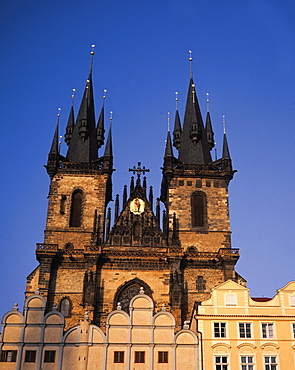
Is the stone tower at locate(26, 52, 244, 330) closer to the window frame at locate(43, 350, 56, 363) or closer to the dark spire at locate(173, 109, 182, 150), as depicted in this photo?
the dark spire at locate(173, 109, 182, 150)

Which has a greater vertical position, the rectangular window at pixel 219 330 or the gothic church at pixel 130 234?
the gothic church at pixel 130 234

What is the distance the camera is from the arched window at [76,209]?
41.1m

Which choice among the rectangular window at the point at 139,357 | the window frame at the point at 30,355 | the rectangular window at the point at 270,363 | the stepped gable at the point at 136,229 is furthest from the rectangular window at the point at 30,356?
the stepped gable at the point at 136,229

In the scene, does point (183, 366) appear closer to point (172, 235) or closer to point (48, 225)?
point (172, 235)

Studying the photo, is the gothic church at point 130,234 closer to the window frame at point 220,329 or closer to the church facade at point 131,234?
the church facade at point 131,234

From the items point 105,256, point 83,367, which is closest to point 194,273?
point 105,256

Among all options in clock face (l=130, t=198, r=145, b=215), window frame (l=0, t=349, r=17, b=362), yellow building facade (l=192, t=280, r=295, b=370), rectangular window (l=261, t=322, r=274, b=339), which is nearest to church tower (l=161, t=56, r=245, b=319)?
clock face (l=130, t=198, r=145, b=215)

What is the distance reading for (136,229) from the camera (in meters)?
40.7

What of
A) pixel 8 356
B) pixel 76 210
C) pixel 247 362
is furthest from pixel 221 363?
pixel 76 210

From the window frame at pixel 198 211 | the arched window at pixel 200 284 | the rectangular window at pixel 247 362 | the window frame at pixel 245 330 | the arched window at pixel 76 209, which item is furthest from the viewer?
the arched window at pixel 76 209

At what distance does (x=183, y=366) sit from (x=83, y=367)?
4.23 m

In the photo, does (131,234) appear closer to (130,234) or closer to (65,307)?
(130,234)

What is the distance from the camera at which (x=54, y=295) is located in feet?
122

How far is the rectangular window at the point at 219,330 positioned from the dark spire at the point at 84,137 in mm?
22521
